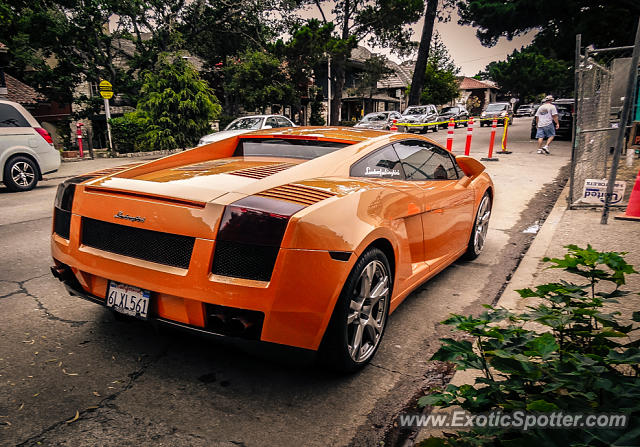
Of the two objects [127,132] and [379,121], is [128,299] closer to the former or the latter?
[127,132]

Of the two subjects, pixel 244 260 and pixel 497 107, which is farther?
pixel 497 107

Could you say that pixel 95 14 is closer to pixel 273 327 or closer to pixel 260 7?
pixel 260 7

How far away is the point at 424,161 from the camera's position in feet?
12.6

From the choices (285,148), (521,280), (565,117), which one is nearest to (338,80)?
(565,117)

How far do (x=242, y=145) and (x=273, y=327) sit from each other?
218 cm

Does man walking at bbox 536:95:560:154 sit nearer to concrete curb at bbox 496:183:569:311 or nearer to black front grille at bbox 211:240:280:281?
concrete curb at bbox 496:183:569:311

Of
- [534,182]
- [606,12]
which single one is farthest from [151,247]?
[606,12]

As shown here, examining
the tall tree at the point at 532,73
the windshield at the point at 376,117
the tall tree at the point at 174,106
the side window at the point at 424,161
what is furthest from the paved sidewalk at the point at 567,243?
the tall tree at the point at 532,73

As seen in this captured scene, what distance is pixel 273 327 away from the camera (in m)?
2.15

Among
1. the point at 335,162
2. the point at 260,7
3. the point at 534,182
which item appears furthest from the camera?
the point at 260,7

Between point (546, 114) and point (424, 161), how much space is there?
42.1 ft

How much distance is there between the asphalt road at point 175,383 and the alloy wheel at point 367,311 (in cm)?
17

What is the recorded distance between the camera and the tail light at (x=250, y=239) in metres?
2.12

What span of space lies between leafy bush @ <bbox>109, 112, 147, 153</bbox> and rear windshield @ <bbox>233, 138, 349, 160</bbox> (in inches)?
639
